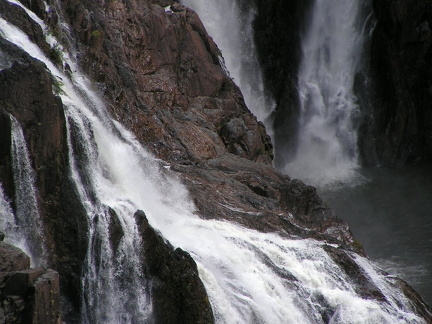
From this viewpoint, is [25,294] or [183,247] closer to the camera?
[25,294]

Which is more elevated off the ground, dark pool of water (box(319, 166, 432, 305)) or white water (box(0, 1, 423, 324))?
dark pool of water (box(319, 166, 432, 305))

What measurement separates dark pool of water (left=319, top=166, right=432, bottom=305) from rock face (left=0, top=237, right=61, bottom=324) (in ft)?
44.1

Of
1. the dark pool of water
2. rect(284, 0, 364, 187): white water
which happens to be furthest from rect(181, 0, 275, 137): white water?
the dark pool of water

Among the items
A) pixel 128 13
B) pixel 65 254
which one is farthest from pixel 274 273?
pixel 128 13

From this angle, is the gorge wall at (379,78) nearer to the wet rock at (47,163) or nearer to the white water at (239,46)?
the white water at (239,46)

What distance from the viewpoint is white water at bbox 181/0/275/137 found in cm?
3466

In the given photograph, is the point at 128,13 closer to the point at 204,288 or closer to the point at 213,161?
the point at 213,161

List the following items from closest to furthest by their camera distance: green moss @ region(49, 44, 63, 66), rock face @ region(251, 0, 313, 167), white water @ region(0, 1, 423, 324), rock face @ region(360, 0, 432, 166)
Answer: white water @ region(0, 1, 423, 324) < green moss @ region(49, 44, 63, 66) < rock face @ region(360, 0, 432, 166) < rock face @ region(251, 0, 313, 167)

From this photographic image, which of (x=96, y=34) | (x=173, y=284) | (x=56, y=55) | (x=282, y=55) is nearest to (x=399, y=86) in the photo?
(x=282, y=55)

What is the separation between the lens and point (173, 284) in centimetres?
1616

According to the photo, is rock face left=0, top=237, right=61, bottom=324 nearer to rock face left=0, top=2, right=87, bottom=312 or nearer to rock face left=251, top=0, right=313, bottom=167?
rock face left=0, top=2, right=87, bottom=312

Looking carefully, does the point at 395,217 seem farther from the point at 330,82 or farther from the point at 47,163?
the point at 47,163

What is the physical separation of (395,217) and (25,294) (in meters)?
20.1

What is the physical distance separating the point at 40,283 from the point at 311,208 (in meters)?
12.4
